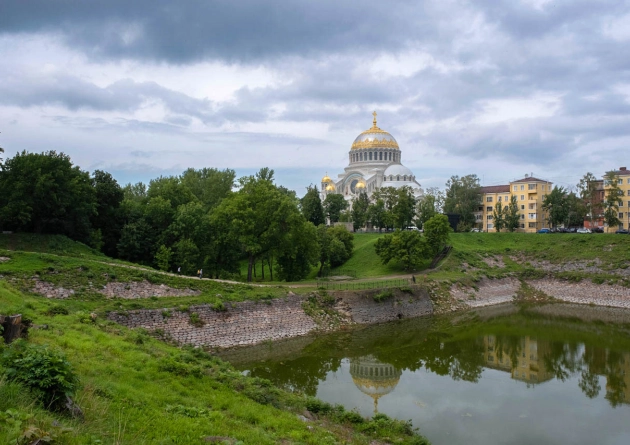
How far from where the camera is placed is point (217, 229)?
37.0 meters

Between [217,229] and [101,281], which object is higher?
[217,229]

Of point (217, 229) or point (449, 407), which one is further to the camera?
point (217, 229)

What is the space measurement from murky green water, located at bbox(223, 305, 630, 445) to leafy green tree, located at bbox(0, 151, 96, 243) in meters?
18.5

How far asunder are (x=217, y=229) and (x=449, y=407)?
78.3 ft

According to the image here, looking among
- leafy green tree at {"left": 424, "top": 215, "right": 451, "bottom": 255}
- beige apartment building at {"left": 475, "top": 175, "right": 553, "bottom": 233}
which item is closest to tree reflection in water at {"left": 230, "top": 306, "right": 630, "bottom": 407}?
leafy green tree at {"left": 424, "top": 215, "right": 451, "bottom": 255}

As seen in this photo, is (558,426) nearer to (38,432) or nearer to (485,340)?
(485,340)

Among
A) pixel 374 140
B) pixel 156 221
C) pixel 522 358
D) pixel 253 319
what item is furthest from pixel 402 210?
pixel 374 140

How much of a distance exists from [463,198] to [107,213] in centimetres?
4834

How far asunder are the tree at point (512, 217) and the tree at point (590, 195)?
7683mm

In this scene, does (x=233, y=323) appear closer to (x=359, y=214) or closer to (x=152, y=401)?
(x=152, y=401)

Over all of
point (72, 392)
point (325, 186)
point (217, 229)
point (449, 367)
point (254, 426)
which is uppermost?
point (325, 186)

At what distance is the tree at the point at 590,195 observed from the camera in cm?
5770

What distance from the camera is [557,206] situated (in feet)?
197

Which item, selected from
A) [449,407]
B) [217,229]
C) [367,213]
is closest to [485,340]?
[449,407]
